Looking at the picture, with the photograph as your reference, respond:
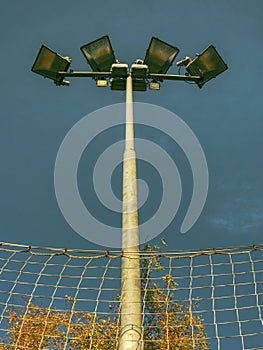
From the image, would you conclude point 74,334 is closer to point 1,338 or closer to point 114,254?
point 1,338

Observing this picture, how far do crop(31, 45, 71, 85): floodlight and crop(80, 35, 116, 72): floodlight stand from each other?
412mm

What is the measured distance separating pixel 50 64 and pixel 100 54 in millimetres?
685

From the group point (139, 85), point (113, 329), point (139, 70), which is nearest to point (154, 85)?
point (139, 85)

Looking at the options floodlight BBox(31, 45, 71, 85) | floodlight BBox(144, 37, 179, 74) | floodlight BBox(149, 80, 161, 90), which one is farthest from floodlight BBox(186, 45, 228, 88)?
floodlight BBox(31, 45, 71, 85)

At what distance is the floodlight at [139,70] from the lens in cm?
549

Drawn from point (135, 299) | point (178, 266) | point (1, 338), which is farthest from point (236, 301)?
point (1, 338)

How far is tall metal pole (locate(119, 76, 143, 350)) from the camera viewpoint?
10.8ft

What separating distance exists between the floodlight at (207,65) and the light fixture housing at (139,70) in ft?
2.21

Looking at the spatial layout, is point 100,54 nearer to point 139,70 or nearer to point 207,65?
point 139,70

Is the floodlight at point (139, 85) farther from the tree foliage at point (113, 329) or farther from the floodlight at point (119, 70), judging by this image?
the tree foliage at point (113, 329)

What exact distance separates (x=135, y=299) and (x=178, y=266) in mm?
799

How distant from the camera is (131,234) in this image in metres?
3.93

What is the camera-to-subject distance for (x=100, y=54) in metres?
5.59

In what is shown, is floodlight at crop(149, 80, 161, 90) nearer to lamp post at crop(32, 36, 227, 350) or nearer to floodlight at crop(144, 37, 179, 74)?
lamp post at crop(32, 36, 227, 350)
